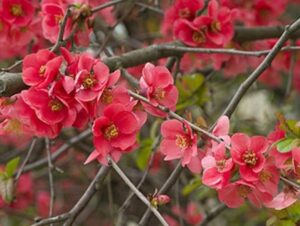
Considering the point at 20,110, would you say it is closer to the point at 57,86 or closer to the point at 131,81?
the point at 57,86

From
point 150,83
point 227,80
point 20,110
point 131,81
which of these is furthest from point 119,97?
point 227,80

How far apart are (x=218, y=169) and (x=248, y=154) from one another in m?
0.06

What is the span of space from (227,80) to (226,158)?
1373 millimetres

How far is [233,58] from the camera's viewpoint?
2057 mm

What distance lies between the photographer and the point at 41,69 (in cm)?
129

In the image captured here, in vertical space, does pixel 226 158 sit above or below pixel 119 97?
below

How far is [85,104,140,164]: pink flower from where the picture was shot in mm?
1306

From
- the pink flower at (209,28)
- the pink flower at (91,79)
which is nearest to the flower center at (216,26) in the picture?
the pink flower at (209,28)

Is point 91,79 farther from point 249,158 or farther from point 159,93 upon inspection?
point 249,158

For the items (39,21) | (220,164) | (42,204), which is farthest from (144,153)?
(42,204)

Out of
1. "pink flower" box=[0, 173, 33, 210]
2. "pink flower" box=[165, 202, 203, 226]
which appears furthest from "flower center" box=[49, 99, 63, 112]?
"pink flower" box=[165, 202, 203, 226]

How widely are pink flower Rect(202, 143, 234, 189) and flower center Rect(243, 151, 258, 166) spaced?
0.10 ft

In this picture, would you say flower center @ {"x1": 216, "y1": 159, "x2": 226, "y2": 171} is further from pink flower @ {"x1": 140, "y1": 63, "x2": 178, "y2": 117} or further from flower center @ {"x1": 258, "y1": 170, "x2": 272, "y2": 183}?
pink flower @ {"x1": 140, "y1": 63, "x2": 178, "y2": 117}

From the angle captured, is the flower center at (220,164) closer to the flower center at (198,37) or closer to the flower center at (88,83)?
the flower center at (88,83)
